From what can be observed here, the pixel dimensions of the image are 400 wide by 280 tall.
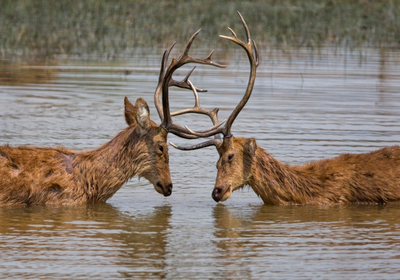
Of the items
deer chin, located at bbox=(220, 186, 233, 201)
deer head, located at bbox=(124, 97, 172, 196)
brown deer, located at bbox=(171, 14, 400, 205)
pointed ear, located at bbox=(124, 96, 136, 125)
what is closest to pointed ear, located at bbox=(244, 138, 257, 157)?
brown deer, located at bbox=(171, 14, 400, 205)

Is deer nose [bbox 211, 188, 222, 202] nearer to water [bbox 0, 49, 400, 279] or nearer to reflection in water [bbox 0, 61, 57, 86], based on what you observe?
water [bbox 0, 49, 400, 279]

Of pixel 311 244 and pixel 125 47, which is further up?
pixel 125 47

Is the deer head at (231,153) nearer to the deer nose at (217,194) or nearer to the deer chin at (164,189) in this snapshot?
the deer nose at (217,194)

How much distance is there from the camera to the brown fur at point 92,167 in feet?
32.4

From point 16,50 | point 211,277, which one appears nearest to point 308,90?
point 16,50

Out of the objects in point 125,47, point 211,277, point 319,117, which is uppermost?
point 125,47

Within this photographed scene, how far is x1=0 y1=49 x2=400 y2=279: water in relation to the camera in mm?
7555

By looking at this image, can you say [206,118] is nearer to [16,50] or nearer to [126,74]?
[126,74]

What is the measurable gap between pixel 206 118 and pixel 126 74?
17.4 ft

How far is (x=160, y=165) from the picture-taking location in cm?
1009

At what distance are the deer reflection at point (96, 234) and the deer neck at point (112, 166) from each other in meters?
0.20

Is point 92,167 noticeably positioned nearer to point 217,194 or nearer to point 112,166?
point 112,166

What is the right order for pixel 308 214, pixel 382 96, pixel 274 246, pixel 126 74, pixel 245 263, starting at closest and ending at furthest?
1. pixel 245 263
2. pixel 274 246
3. pixel 308 214
4. pixel 382 96
5. pixel 126 74

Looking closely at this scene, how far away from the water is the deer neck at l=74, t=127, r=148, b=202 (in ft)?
0.77
